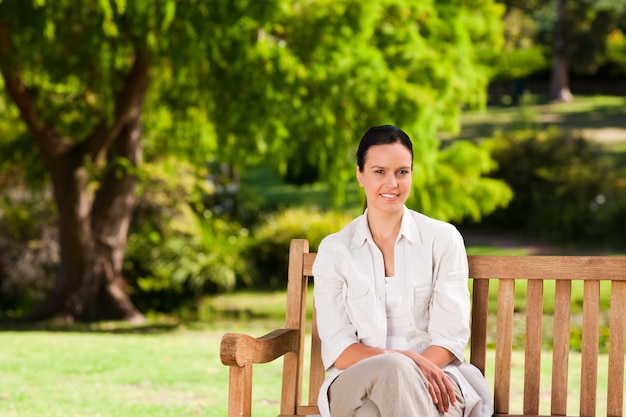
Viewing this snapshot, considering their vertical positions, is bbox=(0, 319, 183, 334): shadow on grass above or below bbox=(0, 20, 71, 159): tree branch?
below

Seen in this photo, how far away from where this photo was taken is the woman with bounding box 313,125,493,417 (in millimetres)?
3408

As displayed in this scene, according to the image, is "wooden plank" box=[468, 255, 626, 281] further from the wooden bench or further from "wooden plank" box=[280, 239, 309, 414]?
"wooden plank" box=[280, 239, 309, 414]

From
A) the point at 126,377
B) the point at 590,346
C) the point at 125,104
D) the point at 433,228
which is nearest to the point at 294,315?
the point at 433,228

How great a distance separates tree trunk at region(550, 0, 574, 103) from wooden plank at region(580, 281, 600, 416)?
31.4 meters

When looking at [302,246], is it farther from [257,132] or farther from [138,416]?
[257,132]

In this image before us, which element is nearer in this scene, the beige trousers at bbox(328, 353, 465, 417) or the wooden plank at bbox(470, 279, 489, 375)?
the beige trousers at bbox(328, 353, 465, 417)

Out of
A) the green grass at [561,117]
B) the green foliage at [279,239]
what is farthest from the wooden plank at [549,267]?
the green grass at [561,117]

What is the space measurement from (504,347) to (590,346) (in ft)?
0.99

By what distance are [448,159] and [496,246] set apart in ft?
23.1

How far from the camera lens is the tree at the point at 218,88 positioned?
35.2 feet

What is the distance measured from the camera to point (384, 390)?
309 cm

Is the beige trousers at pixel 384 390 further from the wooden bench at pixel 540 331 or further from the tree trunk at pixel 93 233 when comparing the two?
the tree trunk at pixel 93 233

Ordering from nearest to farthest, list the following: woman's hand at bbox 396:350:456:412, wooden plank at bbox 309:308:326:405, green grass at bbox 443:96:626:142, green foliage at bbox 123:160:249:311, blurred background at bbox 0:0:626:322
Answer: woman's hand at bbox 396:350:456:412
wooden plank at bbox 309:308:326:405
blurred background at bbox 0:0:626:322
green foliage at bbox 123:160:249:311
green grass at bbox 443:96:626:142

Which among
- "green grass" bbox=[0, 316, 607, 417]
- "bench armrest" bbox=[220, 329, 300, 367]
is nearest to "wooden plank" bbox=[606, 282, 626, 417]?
"bench armrest" bbox=[220, 329, 300, 367]
